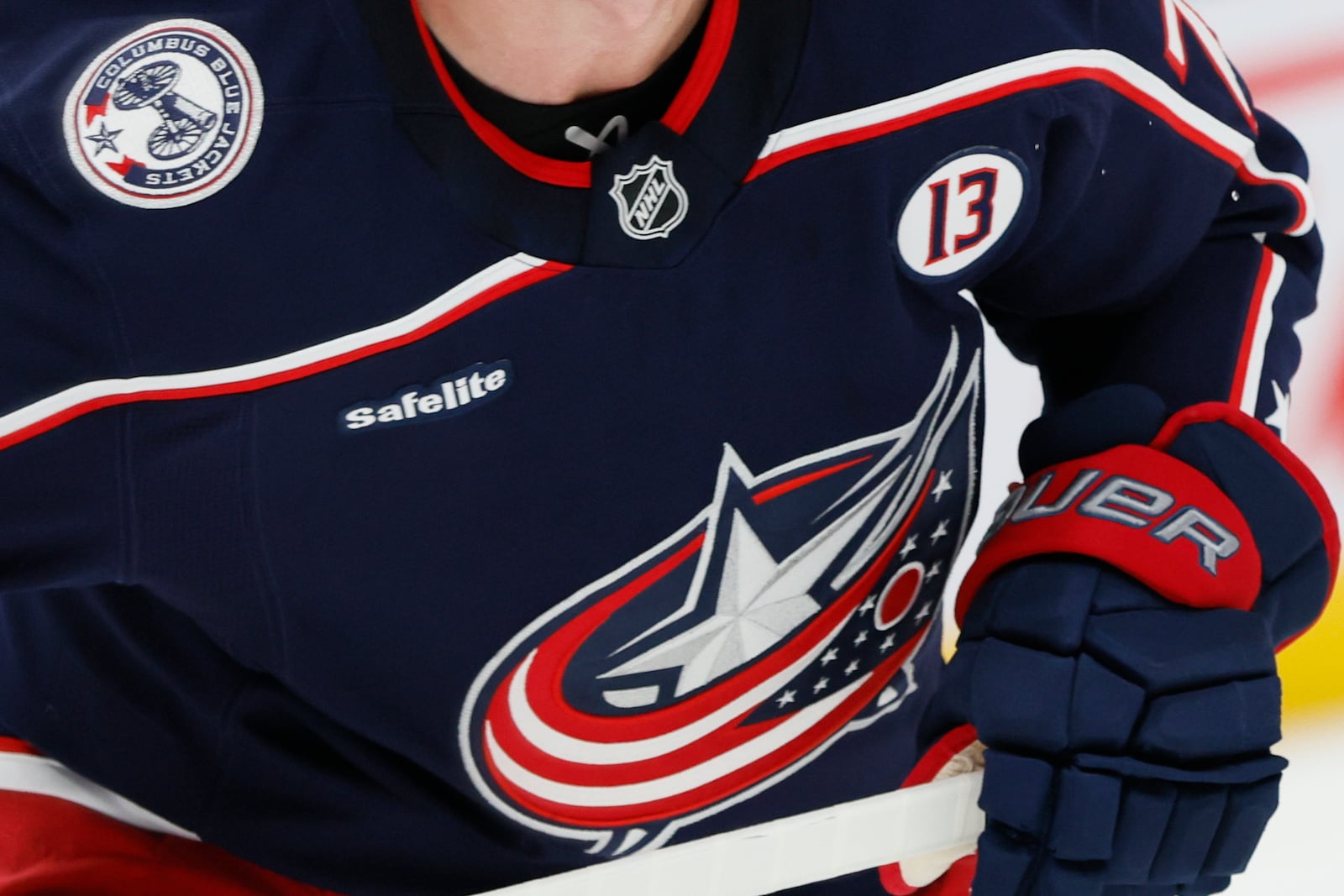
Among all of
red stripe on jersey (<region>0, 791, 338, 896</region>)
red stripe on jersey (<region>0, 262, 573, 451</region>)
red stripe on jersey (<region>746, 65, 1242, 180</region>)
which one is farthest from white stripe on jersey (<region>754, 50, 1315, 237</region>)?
red stripe on jersey (<region>0, 791, 338, 896</region>)

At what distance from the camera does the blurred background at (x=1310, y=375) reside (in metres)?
1.55

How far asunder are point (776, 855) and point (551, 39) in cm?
39

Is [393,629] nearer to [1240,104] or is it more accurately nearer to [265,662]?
[265,662]

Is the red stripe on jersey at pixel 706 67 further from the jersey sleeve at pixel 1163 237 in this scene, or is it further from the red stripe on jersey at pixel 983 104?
the jersey sleeve at pixel 1163 237

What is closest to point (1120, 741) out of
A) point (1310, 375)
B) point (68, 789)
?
point (68, 789)

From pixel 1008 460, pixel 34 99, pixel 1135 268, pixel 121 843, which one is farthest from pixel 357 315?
pixel 1008 460

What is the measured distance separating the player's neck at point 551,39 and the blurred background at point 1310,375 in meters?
0.90

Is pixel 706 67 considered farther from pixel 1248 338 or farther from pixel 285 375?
pixel 1248 338

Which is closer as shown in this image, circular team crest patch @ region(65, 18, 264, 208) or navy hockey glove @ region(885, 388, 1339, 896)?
circular team crest patch @ region(65, 18, 264, 208)

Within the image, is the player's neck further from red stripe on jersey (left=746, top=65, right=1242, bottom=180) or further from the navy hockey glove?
the navy hockey glove

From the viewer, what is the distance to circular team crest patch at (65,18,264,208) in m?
0.68

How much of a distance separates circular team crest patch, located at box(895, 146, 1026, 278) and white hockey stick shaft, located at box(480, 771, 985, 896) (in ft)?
0.88

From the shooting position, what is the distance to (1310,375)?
1628 millimetres

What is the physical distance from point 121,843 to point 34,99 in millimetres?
410
